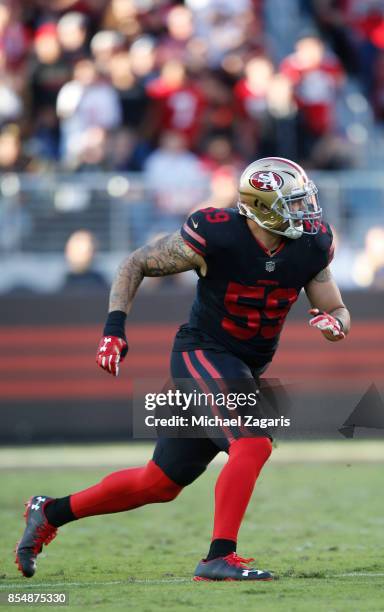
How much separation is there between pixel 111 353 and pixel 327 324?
3.13 feet

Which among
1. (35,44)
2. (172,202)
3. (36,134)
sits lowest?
A: (172,202)

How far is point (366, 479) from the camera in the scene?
9.62 m

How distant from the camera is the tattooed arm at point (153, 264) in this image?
19.6 ft

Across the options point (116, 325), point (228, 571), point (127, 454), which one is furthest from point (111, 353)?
point (127, 454)

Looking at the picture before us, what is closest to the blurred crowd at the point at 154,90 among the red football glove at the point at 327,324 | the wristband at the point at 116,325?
the wristband at the point at 116,325

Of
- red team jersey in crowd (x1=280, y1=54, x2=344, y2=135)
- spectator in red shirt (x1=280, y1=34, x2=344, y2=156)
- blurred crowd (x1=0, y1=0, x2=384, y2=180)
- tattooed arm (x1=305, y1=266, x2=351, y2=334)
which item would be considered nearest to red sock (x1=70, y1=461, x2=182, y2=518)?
tattooed arm (x1=305, y1=266, x2=351, y2=334)

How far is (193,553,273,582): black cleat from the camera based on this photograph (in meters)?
5.62

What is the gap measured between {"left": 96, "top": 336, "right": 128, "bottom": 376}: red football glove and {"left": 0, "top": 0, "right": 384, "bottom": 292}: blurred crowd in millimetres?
6177

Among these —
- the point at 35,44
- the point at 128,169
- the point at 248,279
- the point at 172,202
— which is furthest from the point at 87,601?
the point at 35,44

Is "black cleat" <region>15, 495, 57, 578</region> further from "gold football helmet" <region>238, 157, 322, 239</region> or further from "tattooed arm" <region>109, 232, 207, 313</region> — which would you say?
"gold football helmet" <region>238, 157, 322, 239</region>

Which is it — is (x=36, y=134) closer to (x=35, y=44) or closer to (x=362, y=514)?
(x=35, y=44)

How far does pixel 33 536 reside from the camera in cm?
604

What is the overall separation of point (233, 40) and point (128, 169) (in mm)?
2053

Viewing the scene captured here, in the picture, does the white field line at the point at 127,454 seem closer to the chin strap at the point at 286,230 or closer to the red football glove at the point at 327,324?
the chin strap at the point at 286,230
